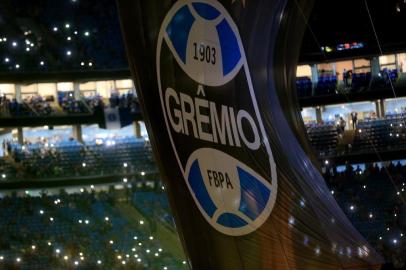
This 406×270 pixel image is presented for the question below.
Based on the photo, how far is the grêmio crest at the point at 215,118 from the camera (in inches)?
259

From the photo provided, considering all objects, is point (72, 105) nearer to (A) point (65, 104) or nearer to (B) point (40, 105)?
(A) point (65, 104)

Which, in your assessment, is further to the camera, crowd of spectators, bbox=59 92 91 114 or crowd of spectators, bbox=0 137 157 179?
crowd of spectators, bbox=59 92 91 114

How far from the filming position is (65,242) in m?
17.9

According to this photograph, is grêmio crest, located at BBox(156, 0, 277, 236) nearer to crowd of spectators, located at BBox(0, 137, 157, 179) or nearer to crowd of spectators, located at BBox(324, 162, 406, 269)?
crowd of spectators, located at BBox(324, 162, 406, 269)

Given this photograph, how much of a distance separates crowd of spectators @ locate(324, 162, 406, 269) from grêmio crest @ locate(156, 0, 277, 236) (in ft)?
23.5

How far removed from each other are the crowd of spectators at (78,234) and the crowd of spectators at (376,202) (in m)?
3.44

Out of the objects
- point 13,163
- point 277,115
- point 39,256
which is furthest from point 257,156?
point 13,163

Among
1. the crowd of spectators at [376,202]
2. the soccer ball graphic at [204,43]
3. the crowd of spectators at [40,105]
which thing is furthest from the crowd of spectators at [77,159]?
the soccer ball graphic at [204,43]

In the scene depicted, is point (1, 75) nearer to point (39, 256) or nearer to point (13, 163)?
point (13, 163)

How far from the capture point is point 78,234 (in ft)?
60.2

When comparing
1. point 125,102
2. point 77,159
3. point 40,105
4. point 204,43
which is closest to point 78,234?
point 77,159

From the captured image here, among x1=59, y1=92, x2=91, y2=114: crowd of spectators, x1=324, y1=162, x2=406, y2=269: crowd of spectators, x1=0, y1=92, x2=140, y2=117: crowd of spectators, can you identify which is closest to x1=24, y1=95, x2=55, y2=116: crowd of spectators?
x1=0, y1=92, x2=140, y2=117: crowd of spectators

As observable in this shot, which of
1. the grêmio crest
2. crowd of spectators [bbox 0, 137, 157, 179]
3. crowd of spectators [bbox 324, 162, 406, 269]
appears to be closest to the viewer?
the grêmio crest

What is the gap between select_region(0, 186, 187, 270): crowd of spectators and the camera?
55.1ft
